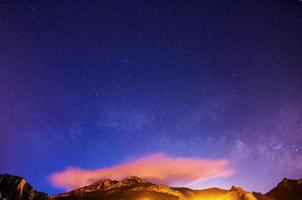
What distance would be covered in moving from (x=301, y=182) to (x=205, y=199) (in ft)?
345

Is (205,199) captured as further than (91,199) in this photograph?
No

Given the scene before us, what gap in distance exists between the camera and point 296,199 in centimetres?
16838

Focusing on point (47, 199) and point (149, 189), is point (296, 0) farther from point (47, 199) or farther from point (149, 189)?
point (149, 189)

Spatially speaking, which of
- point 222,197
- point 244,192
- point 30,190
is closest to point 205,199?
point 222,197

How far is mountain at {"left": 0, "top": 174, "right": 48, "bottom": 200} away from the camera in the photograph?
225 ft

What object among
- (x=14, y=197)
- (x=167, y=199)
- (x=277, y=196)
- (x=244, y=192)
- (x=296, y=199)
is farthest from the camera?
(x=277, y=196)

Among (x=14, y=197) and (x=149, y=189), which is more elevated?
(x=149, y=189)

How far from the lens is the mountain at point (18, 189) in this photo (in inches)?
2697

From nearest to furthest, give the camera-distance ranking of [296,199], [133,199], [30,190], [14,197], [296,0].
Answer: [296,0], [14,197], [30,190], [133,199], [296,199]

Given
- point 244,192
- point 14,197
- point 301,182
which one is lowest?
point 14,197

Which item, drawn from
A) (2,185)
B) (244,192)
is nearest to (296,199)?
(244,192)

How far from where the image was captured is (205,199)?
131 m

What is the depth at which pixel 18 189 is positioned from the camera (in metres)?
70.3

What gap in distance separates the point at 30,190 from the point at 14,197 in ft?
18.7
